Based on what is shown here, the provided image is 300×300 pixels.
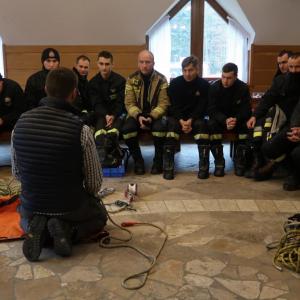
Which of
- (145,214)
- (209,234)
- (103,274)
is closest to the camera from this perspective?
(103,274)

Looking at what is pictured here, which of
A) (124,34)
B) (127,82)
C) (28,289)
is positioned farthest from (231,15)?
(28,289)

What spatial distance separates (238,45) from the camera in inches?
289

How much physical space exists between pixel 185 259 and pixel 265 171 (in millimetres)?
1986

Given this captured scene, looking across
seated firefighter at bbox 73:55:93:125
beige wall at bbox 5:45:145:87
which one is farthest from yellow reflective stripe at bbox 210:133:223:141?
beige wall at bbox 5:45:145:87

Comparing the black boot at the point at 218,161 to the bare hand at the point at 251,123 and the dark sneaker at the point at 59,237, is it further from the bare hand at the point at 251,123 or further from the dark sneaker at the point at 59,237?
the dark sneaker at the point at 59,237

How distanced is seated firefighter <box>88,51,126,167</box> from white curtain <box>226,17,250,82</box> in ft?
9.47

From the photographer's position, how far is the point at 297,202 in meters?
3.77

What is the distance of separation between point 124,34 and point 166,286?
511 centimetres

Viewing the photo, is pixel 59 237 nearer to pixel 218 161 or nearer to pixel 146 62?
pixel 218 161

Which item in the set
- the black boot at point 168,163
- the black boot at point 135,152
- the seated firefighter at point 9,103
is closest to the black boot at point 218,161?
the black boot at point 168,163

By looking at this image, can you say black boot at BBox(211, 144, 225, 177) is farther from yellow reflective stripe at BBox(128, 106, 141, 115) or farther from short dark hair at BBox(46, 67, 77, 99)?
short dark hair at BBox(46, 67, 77, 99)

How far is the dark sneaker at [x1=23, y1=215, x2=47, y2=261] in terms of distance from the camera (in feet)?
8.74

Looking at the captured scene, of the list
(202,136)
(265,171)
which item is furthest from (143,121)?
(265,171)

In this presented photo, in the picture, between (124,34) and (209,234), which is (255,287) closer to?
(209,234)
